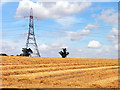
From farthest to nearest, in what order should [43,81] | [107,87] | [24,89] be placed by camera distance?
[43,81], [107,87], [24,89]

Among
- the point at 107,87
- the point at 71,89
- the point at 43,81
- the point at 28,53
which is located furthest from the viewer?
the point at 28,53

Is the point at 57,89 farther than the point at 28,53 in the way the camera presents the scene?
No

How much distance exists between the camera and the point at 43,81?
13.1m

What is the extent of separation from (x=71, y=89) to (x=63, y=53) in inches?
1342

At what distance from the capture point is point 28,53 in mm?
44094

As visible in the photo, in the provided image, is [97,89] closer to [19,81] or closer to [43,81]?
[43,81]

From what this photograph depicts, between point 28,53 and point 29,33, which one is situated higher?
point 29,33

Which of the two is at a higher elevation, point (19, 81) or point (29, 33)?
point (29, 33)

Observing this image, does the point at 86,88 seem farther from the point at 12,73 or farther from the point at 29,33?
the point at 29,33

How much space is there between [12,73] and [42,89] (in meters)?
6.95

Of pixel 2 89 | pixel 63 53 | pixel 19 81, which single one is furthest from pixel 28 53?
pixel 2 89

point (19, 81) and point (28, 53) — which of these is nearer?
point (19, 81)

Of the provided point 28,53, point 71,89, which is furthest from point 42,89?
point 28,53

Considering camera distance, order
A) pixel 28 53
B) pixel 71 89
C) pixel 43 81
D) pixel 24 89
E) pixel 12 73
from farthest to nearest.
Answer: pixel 28 53 → pixel 12 73 → pixel 43 81 → pixel 71 89 → pixel 24 89
